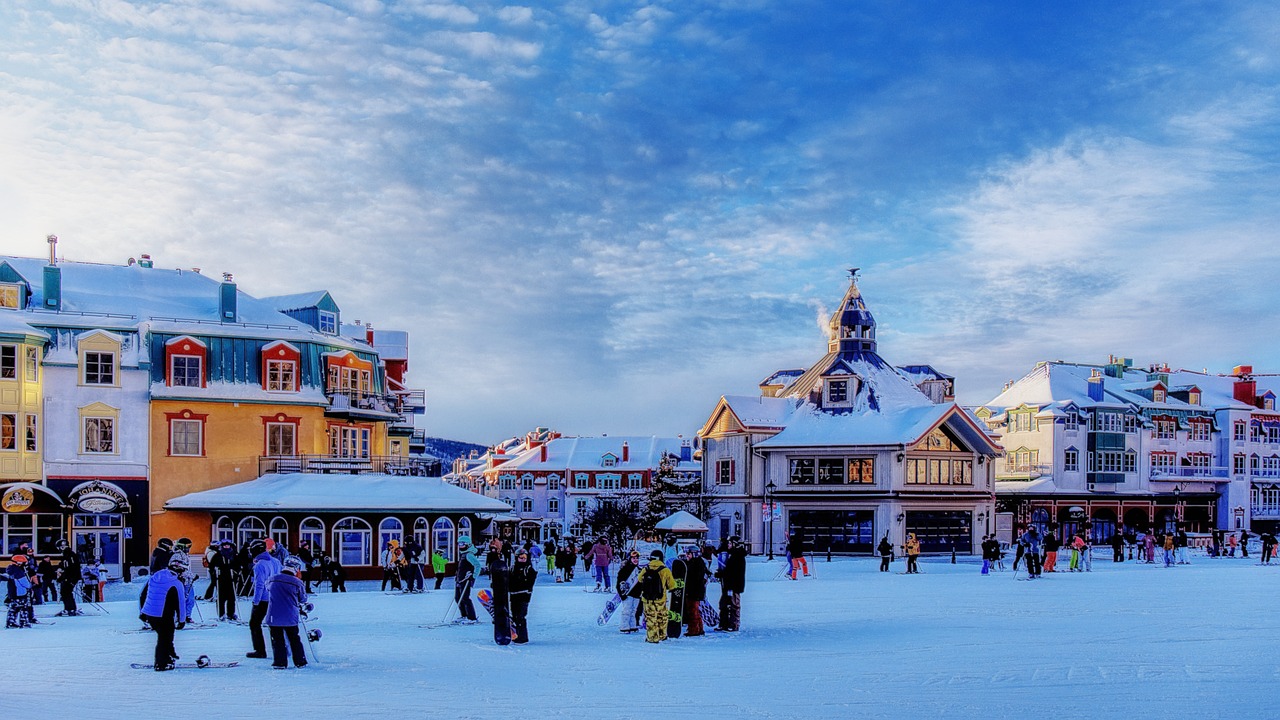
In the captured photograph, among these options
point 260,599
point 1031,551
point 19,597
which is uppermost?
point 260,599

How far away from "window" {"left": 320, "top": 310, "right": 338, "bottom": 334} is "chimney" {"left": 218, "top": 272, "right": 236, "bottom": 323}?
11.4ft

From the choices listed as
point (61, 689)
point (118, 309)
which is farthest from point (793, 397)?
point (61, 689)

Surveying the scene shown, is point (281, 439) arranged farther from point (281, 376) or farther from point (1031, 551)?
point (1031, 551)

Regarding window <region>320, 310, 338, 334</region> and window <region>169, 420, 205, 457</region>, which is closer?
window <region>169, 420, 205, 457</region>

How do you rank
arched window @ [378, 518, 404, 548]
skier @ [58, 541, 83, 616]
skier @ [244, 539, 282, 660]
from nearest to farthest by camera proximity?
skier @ [244, 539, 282, 660] → skier @ [58, 541, 83, 616] → arched window @ [378, 518, 404, 548]

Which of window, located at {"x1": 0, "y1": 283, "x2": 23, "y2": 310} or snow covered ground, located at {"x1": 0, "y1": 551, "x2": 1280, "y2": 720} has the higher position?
window, located at {"x1": 0, "y1": 283, "x2": 23, "y2": 310}

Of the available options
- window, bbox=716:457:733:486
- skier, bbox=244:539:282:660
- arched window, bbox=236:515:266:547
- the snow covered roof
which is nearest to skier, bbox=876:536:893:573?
→ the snow covered roof

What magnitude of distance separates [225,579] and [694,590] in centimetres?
851

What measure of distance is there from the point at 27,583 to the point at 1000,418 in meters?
64.6

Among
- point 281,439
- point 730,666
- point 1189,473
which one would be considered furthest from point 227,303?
point 1189,473

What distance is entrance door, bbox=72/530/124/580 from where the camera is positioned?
40062 millimetres

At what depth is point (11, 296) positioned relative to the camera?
→ 134 feet

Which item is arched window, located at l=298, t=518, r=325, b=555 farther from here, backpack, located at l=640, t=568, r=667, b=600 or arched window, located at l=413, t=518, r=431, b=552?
backpack, located at l=640, t=568, r=667, b=600

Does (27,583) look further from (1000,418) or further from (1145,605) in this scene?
(1000,418)
